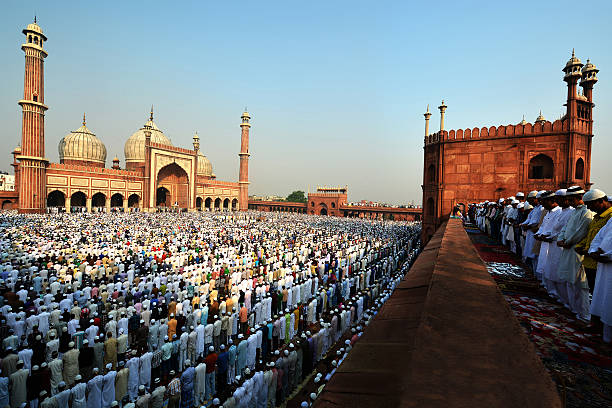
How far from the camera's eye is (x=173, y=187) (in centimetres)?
3959

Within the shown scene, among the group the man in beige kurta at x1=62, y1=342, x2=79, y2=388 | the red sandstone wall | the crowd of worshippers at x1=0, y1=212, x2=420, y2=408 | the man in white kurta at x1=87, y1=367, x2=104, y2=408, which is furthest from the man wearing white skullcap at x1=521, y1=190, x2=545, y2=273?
the red sandstone wall

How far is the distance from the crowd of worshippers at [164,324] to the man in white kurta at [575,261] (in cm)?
267

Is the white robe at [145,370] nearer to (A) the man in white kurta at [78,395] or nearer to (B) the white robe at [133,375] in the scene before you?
(B) the white robe at [133,375]

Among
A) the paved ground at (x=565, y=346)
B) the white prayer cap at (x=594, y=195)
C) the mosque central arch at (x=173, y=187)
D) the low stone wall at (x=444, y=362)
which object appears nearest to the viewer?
the low stone wall at (x=444, y=362)

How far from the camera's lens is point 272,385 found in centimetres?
515

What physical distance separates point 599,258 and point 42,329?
858 cm

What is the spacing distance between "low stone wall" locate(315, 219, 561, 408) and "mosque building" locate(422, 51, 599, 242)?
17.4 metres

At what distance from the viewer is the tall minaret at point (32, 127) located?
25.5 metres

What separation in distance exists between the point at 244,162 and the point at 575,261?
151 ft

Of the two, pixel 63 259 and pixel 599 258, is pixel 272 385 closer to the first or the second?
pixel 599 258

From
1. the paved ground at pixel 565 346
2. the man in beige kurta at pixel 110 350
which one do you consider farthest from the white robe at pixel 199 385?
the paved ground at pixel 565 346

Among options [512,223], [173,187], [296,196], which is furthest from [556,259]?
[296,196]

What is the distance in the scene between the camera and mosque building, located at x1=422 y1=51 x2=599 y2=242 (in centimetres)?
1488

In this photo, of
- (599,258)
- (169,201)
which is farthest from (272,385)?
(169,201)
